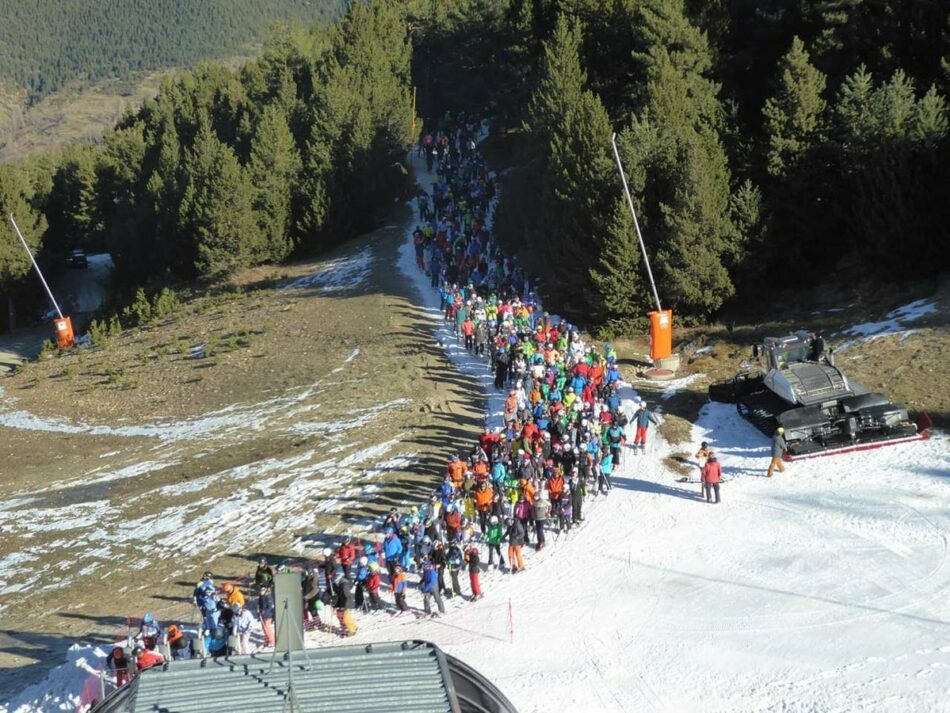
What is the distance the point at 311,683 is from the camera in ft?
24.8

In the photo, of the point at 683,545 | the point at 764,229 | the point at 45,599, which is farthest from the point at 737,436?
the point at 45,599

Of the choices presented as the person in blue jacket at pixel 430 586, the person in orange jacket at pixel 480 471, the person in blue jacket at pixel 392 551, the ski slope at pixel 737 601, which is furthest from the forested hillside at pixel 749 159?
the person in blue jacket at pixel 430 586

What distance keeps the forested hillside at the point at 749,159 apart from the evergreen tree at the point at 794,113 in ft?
0.20

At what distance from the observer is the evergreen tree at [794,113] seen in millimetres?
36188

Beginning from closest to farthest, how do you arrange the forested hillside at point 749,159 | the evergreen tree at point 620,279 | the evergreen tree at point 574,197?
1. the forested hillside at point 749,159
2. the evergreen tree at point 620,279
3. the evergreen tree at point 574,197

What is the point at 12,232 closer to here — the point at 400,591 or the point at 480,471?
the point at 480,471

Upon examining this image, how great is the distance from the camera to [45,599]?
22.5 metres

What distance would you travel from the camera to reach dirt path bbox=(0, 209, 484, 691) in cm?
2294

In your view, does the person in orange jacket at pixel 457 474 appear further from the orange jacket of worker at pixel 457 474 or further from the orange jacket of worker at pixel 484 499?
the orange jacket of worker at pixel 484 499

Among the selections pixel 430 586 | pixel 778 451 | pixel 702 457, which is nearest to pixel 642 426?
pixel 702 457

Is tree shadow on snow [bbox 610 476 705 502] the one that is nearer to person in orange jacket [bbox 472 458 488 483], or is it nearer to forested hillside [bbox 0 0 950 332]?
person in orange jacket [bbox 472 458 488 483]

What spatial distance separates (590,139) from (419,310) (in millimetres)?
9095

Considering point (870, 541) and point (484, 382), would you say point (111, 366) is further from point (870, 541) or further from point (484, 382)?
point (870, 541)

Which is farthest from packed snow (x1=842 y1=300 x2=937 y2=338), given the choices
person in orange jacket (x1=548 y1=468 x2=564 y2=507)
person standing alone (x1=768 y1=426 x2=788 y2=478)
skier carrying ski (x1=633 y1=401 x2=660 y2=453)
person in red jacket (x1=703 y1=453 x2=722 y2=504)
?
person in orange jacket (x1=548 y1=468 x2=564 y2=507)
